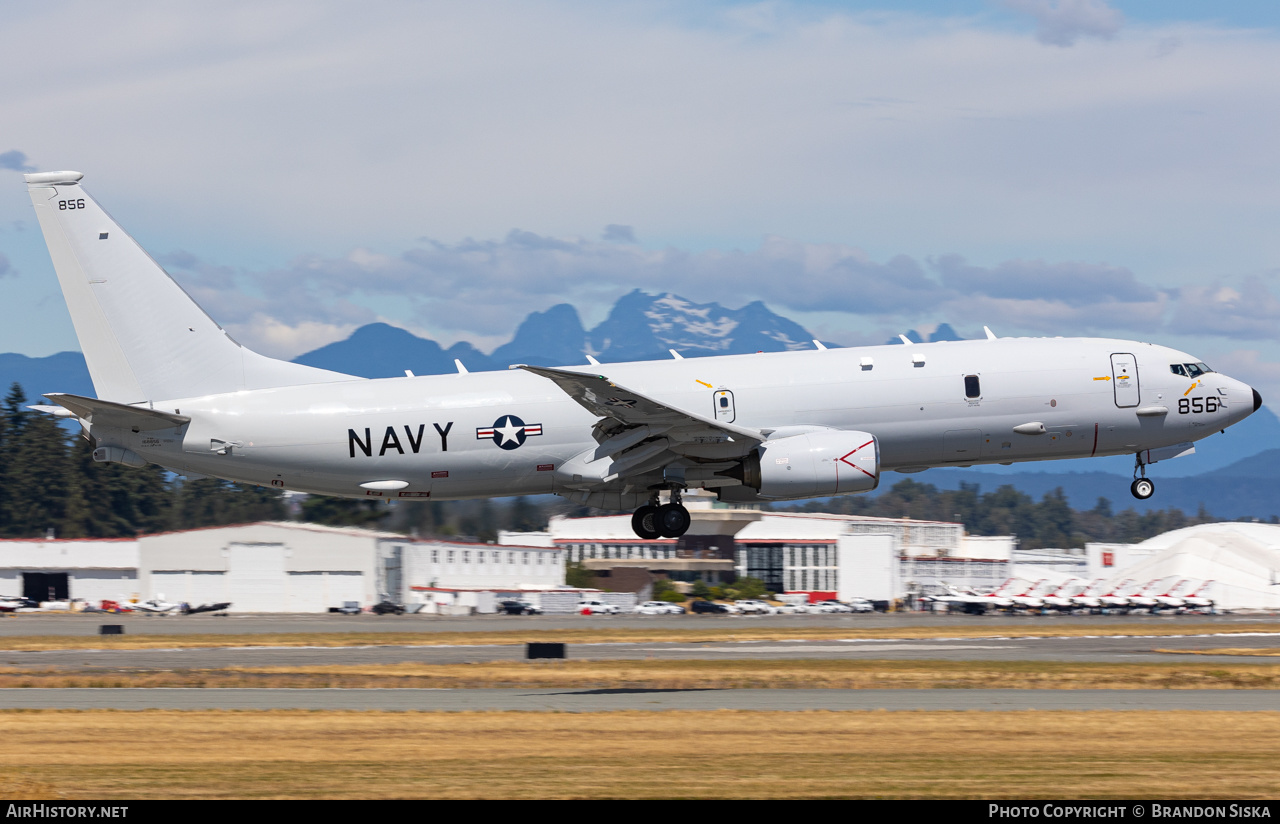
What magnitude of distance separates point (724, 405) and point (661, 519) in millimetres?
3888

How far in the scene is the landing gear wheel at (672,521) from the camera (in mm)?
37156

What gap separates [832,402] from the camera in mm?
35906

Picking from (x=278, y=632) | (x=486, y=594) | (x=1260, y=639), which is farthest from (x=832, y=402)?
(x=486, y=594)

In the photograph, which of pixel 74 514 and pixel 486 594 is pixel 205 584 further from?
pixel 486 594

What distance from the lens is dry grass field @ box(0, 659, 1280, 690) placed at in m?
36.6

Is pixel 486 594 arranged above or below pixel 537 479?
below

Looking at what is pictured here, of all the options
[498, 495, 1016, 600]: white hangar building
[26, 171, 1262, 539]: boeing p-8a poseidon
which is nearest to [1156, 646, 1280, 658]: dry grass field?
[26, 171, 1262, 539]: boeing p-8a poseidon

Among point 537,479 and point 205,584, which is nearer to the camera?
point 537,479

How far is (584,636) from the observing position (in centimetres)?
6397

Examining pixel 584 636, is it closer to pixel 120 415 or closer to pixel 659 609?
pixel 120 415

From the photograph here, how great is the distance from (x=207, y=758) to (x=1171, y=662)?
34.5 m

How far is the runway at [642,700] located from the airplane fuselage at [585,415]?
5.99m

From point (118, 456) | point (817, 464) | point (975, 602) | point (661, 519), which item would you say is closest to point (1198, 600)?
point (975, 602)

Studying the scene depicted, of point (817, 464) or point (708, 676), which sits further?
point (708, 676)
